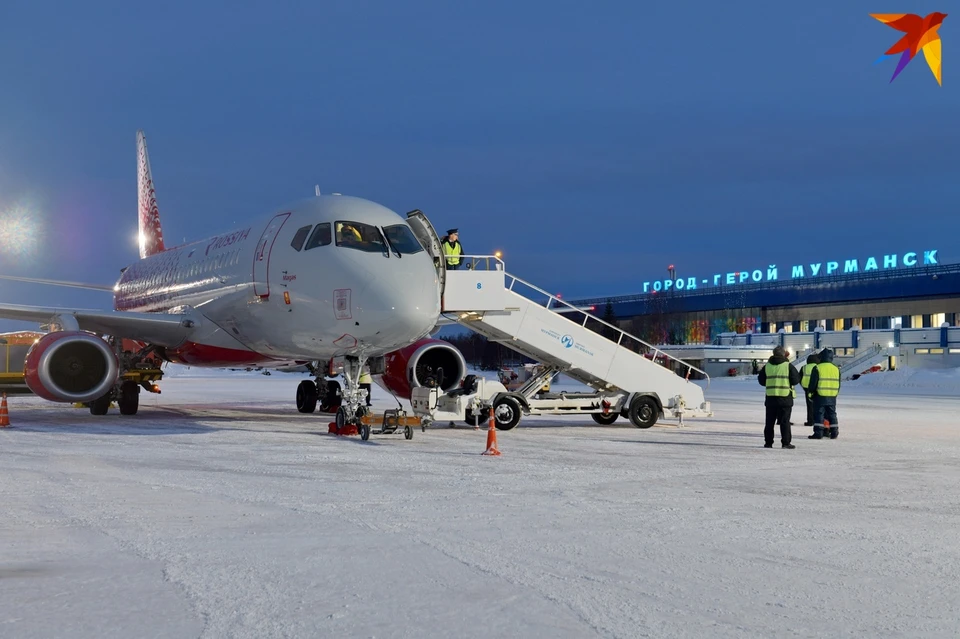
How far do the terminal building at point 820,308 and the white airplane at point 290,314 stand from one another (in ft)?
185

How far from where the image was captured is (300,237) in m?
16.2

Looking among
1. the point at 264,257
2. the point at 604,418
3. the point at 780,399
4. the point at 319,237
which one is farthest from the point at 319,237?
the point at 780,399

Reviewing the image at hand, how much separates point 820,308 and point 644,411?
255 ft

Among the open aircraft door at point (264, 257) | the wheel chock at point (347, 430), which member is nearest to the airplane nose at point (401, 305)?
the wheel chock at point (347, 430)

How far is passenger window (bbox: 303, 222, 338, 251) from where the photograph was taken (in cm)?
1570

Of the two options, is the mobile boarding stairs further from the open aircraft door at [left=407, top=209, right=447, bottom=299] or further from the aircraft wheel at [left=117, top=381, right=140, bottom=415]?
the aircraft wheel at [left=117, top=381, right=140, bottom=415]

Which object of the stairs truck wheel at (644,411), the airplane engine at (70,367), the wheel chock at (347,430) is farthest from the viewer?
the stairs truck wheel at (644,411)

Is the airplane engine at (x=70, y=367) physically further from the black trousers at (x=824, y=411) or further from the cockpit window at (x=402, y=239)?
the black trousers at (x=824, y=411)

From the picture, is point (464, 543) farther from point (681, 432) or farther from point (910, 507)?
point (681, 432)

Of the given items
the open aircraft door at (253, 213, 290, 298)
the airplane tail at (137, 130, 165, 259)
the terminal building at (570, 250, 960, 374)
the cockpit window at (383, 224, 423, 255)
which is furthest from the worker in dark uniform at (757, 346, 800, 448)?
the terminal building at (570, 250, 960, 374)

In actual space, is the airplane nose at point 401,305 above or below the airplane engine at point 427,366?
above

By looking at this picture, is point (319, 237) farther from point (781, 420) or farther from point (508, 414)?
point (781, 420)

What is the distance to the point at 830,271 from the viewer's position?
89812 millimetres

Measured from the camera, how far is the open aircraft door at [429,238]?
54.3ft
